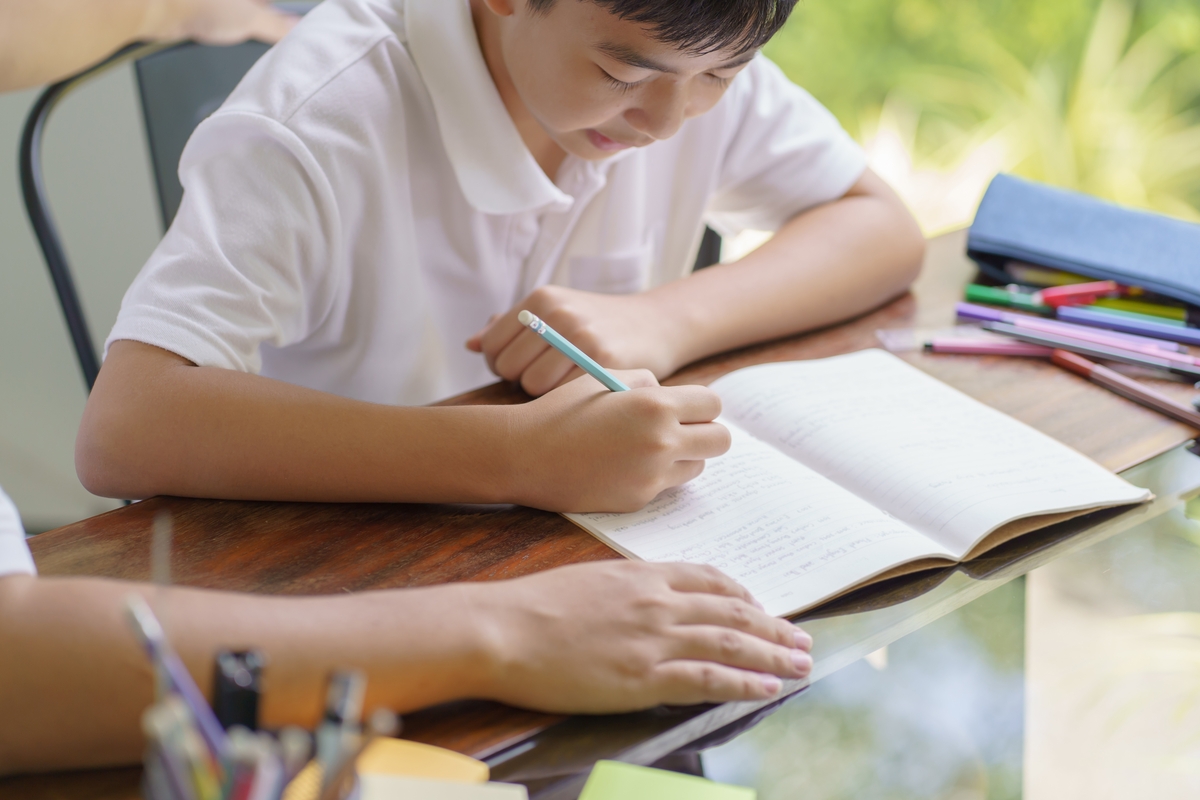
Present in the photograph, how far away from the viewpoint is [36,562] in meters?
0.54

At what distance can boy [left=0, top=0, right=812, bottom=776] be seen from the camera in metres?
0.42

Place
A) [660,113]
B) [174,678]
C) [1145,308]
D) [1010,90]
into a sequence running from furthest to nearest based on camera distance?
[1010,90] < [1145,308] < [660,113] < [174,678]

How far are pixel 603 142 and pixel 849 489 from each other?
31 cm

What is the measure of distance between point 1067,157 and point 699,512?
2.15 meters

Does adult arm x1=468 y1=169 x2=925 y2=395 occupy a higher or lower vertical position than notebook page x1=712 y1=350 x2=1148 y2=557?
higher

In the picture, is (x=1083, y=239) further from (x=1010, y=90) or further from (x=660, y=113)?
(x=1010, y=90)

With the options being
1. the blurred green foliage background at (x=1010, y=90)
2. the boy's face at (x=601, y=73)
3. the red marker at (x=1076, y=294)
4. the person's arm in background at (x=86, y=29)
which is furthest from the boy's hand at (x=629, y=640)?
the blurred green foliage background at (x=1010, y=90)

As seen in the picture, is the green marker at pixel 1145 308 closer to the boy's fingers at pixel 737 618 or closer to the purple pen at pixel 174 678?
the boy's fingers at pixel 737 618

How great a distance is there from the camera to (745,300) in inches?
32.3

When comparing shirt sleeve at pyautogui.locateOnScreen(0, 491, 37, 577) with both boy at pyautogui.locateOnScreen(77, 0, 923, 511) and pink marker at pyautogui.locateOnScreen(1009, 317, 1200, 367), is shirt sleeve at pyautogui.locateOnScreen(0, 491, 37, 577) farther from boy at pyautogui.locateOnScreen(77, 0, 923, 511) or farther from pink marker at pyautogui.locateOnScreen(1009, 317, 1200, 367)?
pink marker at pyautogui.locateOnScreen(1009, 317, 1200, 367)

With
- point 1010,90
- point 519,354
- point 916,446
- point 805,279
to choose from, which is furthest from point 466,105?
point 1010,90

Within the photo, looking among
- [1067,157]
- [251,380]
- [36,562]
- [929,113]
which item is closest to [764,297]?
[251,380]

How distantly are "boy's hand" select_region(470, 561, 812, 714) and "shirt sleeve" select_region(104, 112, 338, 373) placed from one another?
0.28 metres

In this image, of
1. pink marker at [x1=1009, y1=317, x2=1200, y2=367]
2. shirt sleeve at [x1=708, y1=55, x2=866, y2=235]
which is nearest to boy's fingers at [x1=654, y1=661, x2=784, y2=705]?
pink marker at [x1=1009, y1=317, x2=1200, y2=367]
